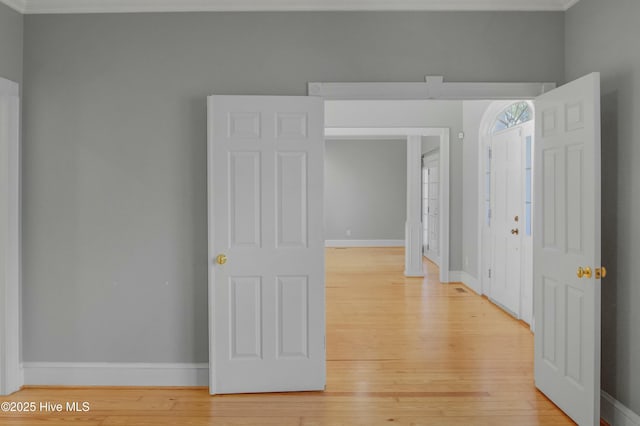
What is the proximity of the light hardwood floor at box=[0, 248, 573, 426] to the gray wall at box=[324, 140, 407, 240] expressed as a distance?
23.5 feet

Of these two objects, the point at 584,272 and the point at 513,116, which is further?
the point at 513,116

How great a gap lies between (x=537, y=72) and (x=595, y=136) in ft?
3.21

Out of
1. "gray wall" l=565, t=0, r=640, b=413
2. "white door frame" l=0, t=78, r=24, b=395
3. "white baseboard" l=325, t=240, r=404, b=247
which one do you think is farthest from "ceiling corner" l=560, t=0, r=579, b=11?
"white baseboard" l=325, t=240, r=404, b=247

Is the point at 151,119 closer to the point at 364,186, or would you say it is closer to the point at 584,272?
the point at 584,272

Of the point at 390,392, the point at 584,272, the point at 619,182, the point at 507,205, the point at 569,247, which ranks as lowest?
the point at 390,392

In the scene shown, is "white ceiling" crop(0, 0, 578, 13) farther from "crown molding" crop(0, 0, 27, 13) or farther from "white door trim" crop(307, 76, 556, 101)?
"white door trim" crop(307, 76, 556, 101)

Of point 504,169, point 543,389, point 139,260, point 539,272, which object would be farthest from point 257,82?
point 504,169

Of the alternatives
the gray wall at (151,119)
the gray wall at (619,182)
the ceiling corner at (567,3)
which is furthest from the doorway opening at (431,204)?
the gray wall at (619,182)

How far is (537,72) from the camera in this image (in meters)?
3.32

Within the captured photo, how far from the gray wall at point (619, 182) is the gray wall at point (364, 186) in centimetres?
932

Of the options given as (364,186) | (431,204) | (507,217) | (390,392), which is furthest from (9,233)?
(364,186)

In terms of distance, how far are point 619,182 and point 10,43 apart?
4.21 meters

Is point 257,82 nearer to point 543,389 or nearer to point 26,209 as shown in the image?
point 26,209

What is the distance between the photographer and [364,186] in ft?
40.5
